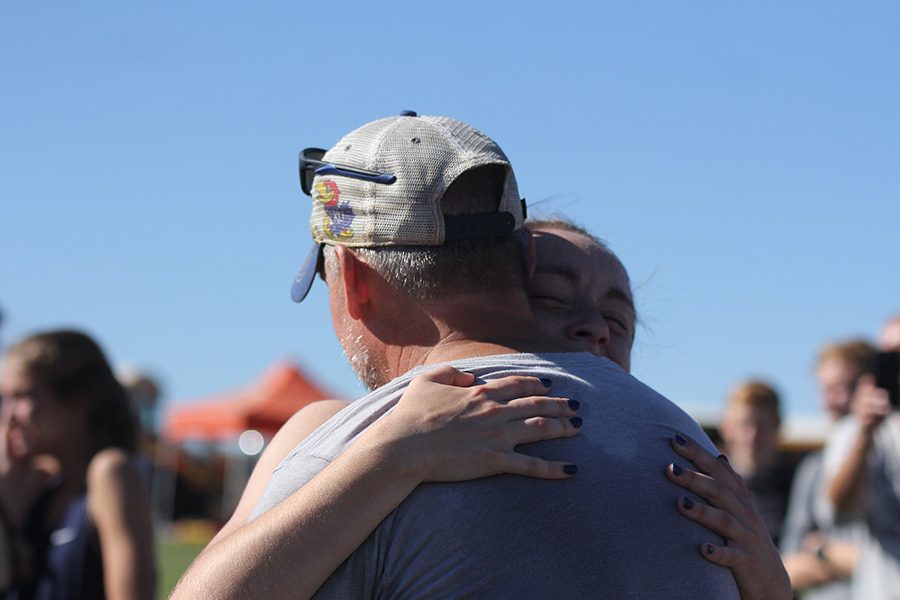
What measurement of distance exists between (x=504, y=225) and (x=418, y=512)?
0.58 metres

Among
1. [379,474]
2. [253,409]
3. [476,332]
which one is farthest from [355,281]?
[253,409]

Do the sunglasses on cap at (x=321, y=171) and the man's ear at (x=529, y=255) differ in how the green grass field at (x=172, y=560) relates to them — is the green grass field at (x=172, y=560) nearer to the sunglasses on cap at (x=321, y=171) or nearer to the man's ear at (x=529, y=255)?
the sunglasses on cap at (x=321, y=171)

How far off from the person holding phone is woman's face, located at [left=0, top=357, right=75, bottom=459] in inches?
147

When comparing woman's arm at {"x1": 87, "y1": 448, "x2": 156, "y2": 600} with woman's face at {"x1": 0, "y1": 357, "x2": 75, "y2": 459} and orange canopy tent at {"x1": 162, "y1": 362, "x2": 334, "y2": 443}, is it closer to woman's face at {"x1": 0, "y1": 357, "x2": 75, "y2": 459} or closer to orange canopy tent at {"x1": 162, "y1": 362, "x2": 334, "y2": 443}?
woman's face at {"x1": 0, "y1": 357, "x2": 75, "y2": 459}

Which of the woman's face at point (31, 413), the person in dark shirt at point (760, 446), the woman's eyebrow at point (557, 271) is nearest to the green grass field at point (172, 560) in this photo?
the person in dark shirt at point (760, 446)

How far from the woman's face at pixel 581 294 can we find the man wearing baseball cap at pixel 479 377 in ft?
0.89

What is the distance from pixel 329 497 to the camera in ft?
5.41

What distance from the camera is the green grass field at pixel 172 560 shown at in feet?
42.2

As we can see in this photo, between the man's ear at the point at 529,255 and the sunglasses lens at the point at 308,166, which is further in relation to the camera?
the sunglasses lens at the point at 308,166

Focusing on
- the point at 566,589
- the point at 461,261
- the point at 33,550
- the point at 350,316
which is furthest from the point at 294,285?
the point at 33,550

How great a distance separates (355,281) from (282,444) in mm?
379

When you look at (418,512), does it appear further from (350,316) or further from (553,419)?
(350,316)

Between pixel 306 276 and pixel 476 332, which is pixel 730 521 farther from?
pixel 306 276

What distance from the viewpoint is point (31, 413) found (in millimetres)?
4125
